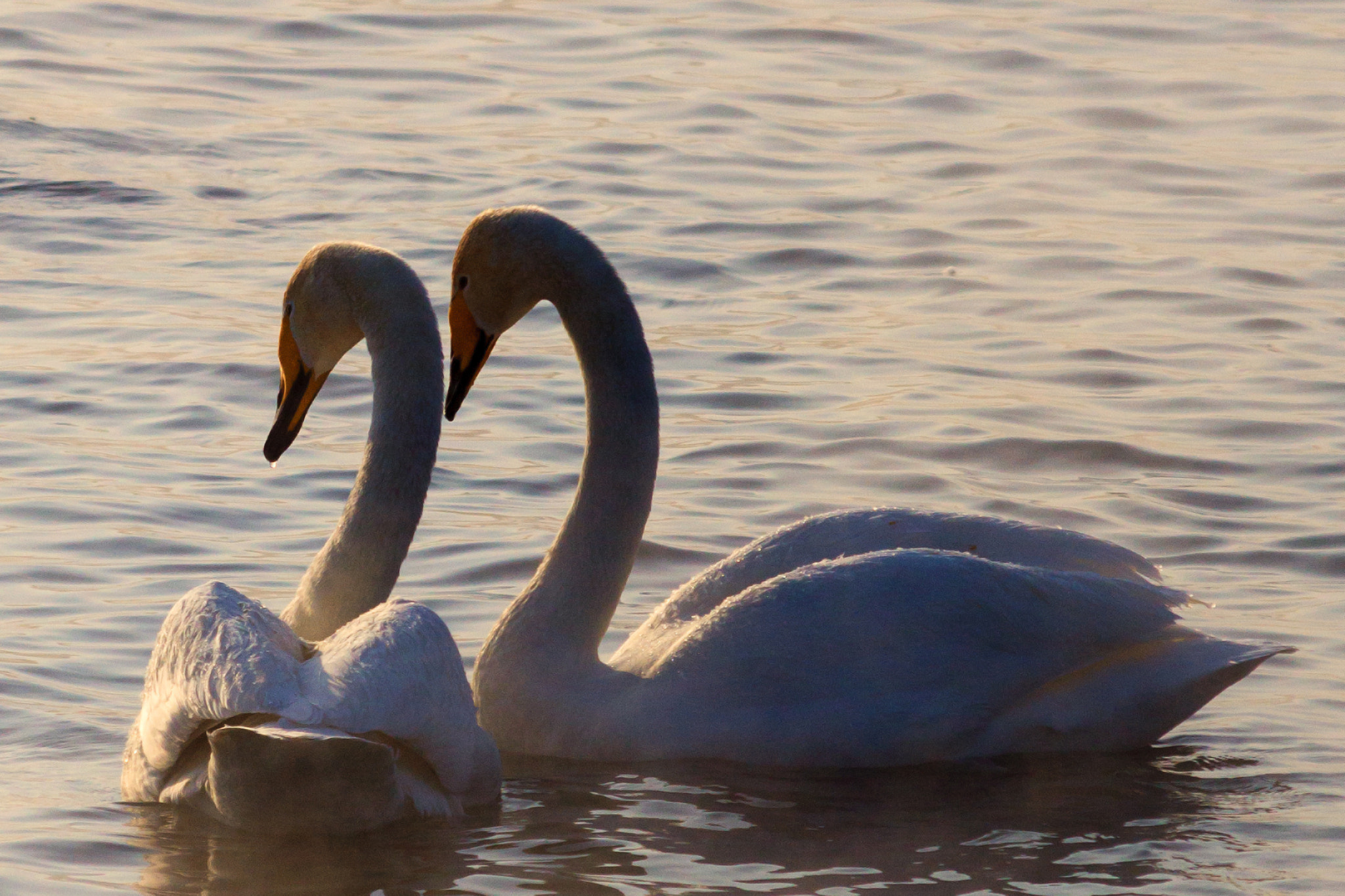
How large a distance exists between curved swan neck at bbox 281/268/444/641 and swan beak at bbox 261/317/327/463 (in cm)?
38

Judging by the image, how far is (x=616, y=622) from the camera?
7.18 m

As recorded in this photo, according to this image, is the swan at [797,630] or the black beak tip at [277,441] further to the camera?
the black beak tip at [277,441]

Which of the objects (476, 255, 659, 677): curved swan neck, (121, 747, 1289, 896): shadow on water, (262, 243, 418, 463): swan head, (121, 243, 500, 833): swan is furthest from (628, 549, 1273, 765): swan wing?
(262, 243, 418, 463): swan head

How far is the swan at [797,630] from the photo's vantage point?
18.8 ft

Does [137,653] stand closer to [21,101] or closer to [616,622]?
[616,622]

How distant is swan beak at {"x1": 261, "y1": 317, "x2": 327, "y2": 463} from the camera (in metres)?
6.45

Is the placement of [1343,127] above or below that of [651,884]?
above

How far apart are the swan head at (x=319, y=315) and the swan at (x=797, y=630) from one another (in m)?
0.27

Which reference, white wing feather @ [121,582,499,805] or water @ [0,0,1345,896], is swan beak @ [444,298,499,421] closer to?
water @ [0,0,1345,896]

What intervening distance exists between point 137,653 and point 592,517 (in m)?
1.47

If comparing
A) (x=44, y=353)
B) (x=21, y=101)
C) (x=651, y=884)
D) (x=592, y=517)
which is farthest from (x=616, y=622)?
(x=21, y=101)

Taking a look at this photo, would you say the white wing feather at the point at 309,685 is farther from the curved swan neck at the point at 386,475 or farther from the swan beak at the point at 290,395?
the swan beak at the point at 290,395

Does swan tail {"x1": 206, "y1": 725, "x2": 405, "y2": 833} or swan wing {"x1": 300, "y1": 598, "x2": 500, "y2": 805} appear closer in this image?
swan tail {"x1": 206, "y1": 725, "x2": 405, "y2": 833}

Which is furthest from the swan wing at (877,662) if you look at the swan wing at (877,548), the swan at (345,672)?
the swan at (345,672)
